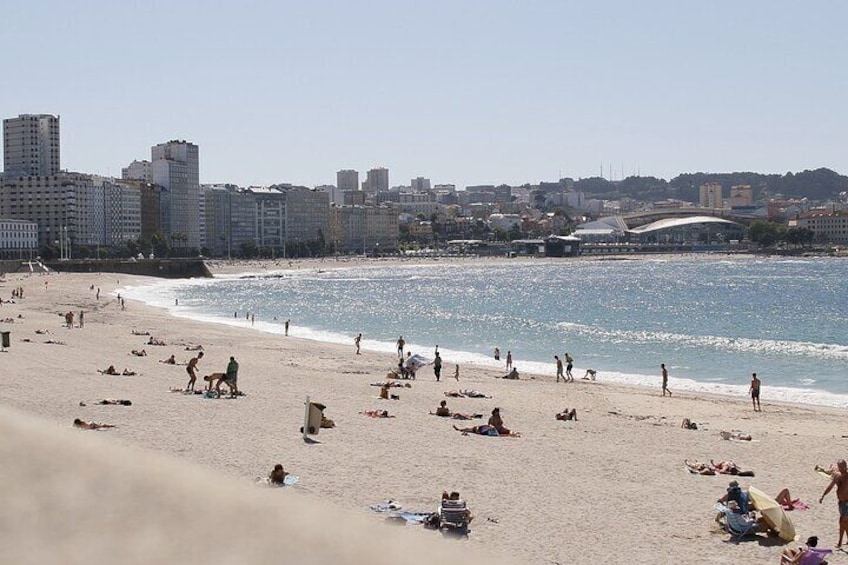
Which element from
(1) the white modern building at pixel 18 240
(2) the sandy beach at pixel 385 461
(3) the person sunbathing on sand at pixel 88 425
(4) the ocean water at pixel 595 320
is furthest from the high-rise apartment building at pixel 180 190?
(3) the person sunbathing on sand at pixel 88 425

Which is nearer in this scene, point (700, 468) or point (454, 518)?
point (454, 518)

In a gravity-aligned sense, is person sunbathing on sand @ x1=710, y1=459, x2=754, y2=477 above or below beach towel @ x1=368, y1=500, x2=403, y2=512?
below

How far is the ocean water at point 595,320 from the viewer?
1324 inches

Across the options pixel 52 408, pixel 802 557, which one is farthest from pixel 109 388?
pixel 802 557

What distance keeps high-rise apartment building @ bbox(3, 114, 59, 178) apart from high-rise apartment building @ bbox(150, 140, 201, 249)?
18.0m

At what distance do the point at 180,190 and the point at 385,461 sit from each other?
17442 centimetres

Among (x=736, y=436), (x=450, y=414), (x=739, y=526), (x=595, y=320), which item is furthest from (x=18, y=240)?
(x=739, y=526)

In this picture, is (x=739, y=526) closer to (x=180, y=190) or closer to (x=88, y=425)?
(x=88, y=425)

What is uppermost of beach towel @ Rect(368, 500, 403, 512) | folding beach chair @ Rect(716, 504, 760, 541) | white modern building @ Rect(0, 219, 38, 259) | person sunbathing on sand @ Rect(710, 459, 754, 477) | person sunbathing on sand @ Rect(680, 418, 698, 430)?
white modern building @ Rect(0, 219, 38, 259)

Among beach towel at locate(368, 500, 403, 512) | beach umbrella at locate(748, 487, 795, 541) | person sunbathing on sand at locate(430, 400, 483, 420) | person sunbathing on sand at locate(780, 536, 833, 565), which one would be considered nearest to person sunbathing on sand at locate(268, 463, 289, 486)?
beach towel at locate(368, 500, 403, 512)

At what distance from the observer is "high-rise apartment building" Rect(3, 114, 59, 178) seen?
176 metres

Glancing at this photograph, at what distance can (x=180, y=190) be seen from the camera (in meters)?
182

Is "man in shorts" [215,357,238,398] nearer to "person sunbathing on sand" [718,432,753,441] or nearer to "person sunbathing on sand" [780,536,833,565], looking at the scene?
"person sunbathing on sand" [718,432,753,441]

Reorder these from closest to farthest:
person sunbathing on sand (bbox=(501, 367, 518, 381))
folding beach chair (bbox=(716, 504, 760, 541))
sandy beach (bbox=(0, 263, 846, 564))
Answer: sandy beach (bbox=(0, 263, 846, 564)), folding beach chair (bbox=(716, 504, 760, 541)), person sunbathing on sand (bbox=(501, 367, 518, 381))
